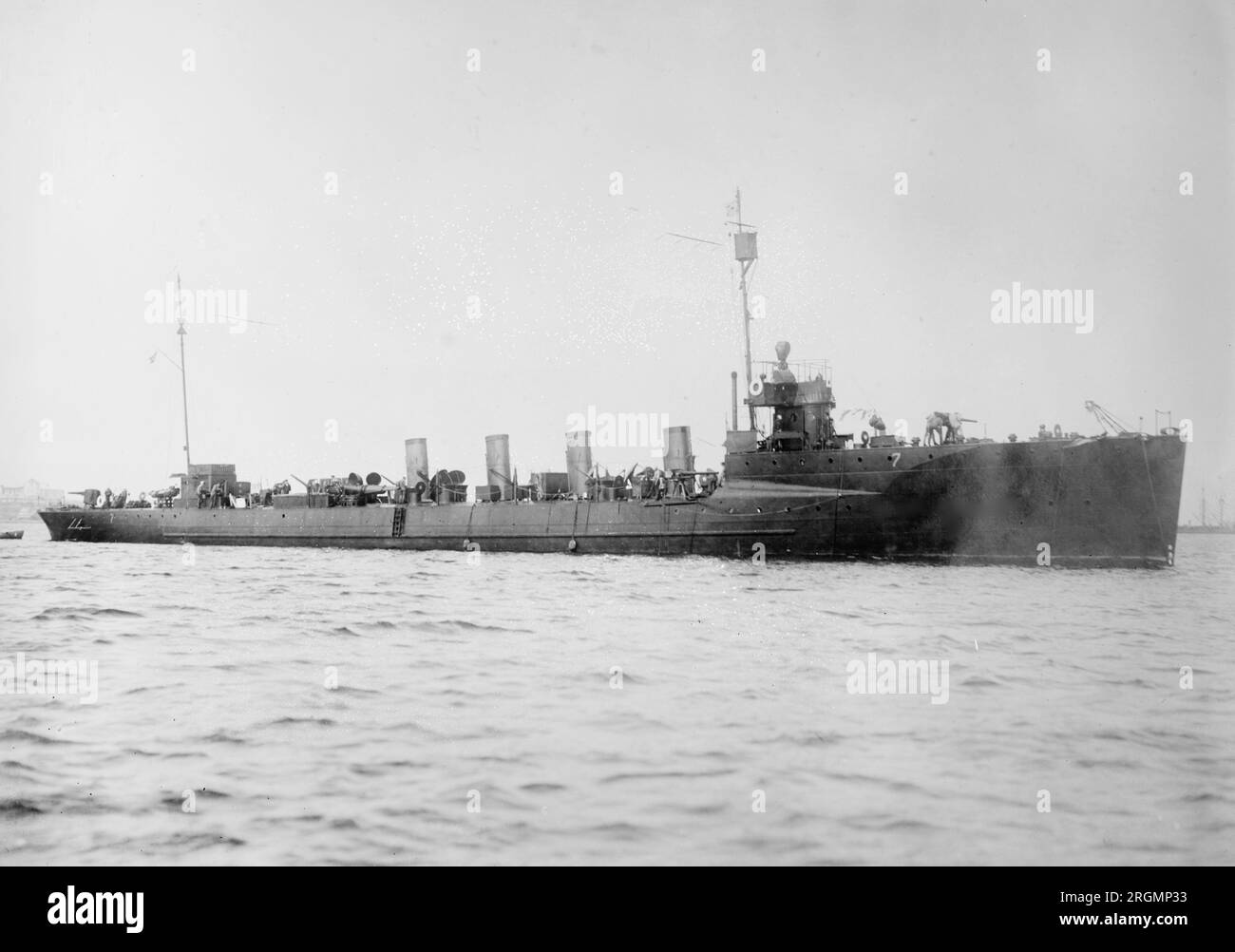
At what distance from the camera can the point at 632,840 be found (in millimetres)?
6168

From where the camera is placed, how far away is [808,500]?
3052cm

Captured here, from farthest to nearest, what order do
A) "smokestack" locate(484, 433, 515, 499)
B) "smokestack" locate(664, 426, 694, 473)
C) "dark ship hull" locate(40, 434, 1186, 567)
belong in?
"smokestack" locate(484, 433, 515, 499), "smokestack" locate(664, 426, 694, 473), "dark ship hull" locate(40, 434, 1186, 567)

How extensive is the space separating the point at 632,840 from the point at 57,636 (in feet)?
37.8

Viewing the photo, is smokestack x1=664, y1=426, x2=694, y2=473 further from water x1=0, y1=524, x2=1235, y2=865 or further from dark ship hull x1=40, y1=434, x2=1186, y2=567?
water x1=0, y1=524, x2=1235, y2=865

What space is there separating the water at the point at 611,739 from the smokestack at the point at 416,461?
85.7ft

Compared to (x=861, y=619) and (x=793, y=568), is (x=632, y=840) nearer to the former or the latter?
(x=861, y=619)

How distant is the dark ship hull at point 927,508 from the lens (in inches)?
1081

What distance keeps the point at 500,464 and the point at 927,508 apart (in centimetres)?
1955

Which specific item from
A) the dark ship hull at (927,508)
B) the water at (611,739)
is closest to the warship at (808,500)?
the dark ship hull at (927,508)

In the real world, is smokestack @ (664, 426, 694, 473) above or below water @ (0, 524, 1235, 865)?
above

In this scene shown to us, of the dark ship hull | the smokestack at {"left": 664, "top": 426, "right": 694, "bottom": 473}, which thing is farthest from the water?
the smokestack at {"left": 664, "top": 426, "right": 694, "bottom": 473}

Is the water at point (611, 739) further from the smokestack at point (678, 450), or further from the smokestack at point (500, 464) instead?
the smokestack at point (500, 464)

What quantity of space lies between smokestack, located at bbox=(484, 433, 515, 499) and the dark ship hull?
524 centimetres

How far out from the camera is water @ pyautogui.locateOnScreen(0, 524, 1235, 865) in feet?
20.7
